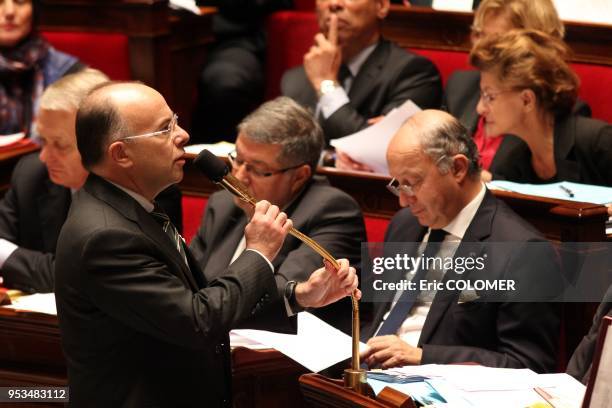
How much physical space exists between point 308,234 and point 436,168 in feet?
1.31

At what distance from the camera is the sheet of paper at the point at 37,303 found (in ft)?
8.46

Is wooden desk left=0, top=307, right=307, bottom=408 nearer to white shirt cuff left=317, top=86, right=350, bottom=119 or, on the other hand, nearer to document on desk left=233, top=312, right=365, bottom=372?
document on desk left=233, top=312, right=365, bottom=372

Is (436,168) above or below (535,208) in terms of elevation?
above

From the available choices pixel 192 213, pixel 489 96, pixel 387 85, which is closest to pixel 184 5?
pixel 387 85

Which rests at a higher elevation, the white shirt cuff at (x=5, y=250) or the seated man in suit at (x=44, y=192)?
the seated man in suit at (x=44, y=192)

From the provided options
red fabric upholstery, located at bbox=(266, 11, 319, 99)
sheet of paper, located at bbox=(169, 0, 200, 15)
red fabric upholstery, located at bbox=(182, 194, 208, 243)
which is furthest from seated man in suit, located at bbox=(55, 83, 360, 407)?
sheet of paper, located at bbox=(169, 0, 200, 15)

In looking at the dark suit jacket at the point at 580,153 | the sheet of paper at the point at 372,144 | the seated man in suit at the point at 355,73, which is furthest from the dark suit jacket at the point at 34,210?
the dark suit jacket at the point at 580,153

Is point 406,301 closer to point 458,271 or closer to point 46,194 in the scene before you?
point 458,271

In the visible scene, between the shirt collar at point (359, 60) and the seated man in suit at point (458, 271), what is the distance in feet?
3.94

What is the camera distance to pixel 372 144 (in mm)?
3188

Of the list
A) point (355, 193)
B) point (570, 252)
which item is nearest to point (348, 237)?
point (355, 193)

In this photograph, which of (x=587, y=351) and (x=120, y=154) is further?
(x=587, y=351)

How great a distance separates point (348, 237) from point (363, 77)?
3.65ft

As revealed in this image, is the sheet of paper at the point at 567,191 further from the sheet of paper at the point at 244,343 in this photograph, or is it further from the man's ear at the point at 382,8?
the man's ear at the point at 382,8
